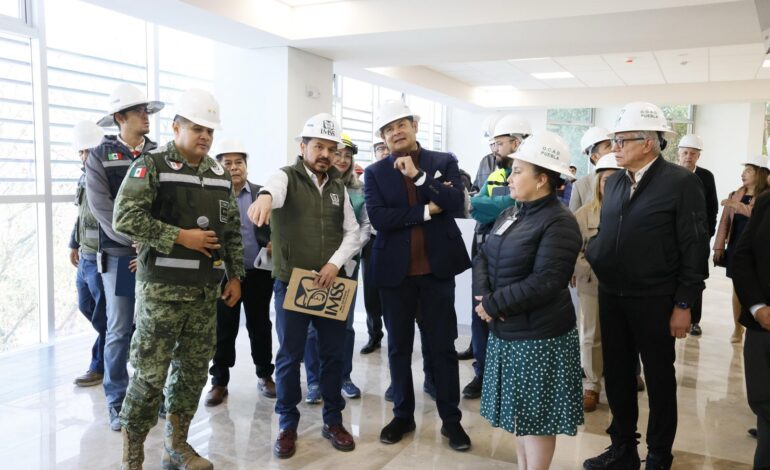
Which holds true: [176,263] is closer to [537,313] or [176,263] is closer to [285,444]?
[285,444]

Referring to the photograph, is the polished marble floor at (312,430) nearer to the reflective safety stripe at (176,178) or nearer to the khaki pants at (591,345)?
the khaki pants at (591,345)

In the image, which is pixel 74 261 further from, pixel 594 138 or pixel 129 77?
pixel 594 138

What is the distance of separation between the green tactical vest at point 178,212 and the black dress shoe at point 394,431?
1.25 m

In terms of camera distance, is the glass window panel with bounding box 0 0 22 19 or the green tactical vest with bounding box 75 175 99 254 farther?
the glass window panel with bounding box 0 0 22 19

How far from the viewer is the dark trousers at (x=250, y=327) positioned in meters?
3.71

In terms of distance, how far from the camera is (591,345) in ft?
12.1

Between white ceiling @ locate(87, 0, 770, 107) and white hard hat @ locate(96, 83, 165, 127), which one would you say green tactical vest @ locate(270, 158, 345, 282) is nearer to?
white hard hat @ locate(96, 83, 165, 127)

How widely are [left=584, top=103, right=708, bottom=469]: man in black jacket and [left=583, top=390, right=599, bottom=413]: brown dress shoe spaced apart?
2.61ft

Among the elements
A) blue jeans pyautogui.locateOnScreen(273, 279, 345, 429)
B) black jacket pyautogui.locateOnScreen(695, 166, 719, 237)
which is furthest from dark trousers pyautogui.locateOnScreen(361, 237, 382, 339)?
black jacket pyautogui.locateOnScreen(695, 166, 719, 237)

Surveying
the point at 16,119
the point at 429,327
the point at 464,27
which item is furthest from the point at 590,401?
the point at 16,119

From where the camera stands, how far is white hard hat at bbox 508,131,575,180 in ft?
7.63

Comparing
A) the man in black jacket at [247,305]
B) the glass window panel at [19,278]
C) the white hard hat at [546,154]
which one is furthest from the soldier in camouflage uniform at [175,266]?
the glass window panel at [19,278]

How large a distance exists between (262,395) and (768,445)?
2770 millimetres

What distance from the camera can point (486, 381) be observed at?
2.49 meters
